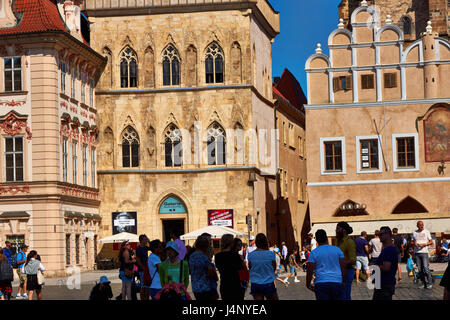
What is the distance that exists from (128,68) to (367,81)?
1208 cm

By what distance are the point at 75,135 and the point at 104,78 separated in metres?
5.15

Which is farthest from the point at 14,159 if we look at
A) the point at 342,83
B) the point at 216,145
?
the point at 342,83

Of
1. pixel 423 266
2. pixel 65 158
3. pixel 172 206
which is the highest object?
pixel 65 158

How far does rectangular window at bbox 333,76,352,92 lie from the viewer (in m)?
48.6

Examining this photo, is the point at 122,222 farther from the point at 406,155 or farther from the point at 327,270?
the point at 327,270

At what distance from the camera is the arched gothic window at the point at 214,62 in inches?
1978

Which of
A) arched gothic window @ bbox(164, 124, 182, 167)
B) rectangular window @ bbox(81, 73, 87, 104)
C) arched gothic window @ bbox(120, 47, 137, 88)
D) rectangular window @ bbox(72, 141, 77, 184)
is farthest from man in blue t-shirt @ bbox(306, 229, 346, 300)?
arched gothic window @ bbox(120, 47, 137, 88)

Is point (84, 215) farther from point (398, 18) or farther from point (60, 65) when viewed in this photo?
point (398, 18)

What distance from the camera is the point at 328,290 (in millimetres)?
15188

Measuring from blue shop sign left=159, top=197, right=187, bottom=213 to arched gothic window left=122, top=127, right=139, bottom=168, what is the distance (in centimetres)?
244

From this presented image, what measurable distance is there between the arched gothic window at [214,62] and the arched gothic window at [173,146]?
3113 millimetres

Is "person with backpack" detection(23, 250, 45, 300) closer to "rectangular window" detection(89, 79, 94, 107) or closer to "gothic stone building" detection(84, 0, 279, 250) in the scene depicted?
"gothic stone building" detection(84, 0, 279, 250)

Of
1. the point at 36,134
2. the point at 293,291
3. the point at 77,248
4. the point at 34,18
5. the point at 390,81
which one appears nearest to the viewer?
the point at 293,291

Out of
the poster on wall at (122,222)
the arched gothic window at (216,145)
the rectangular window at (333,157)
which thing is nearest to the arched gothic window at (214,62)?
the arched gothic window at (216,145)
